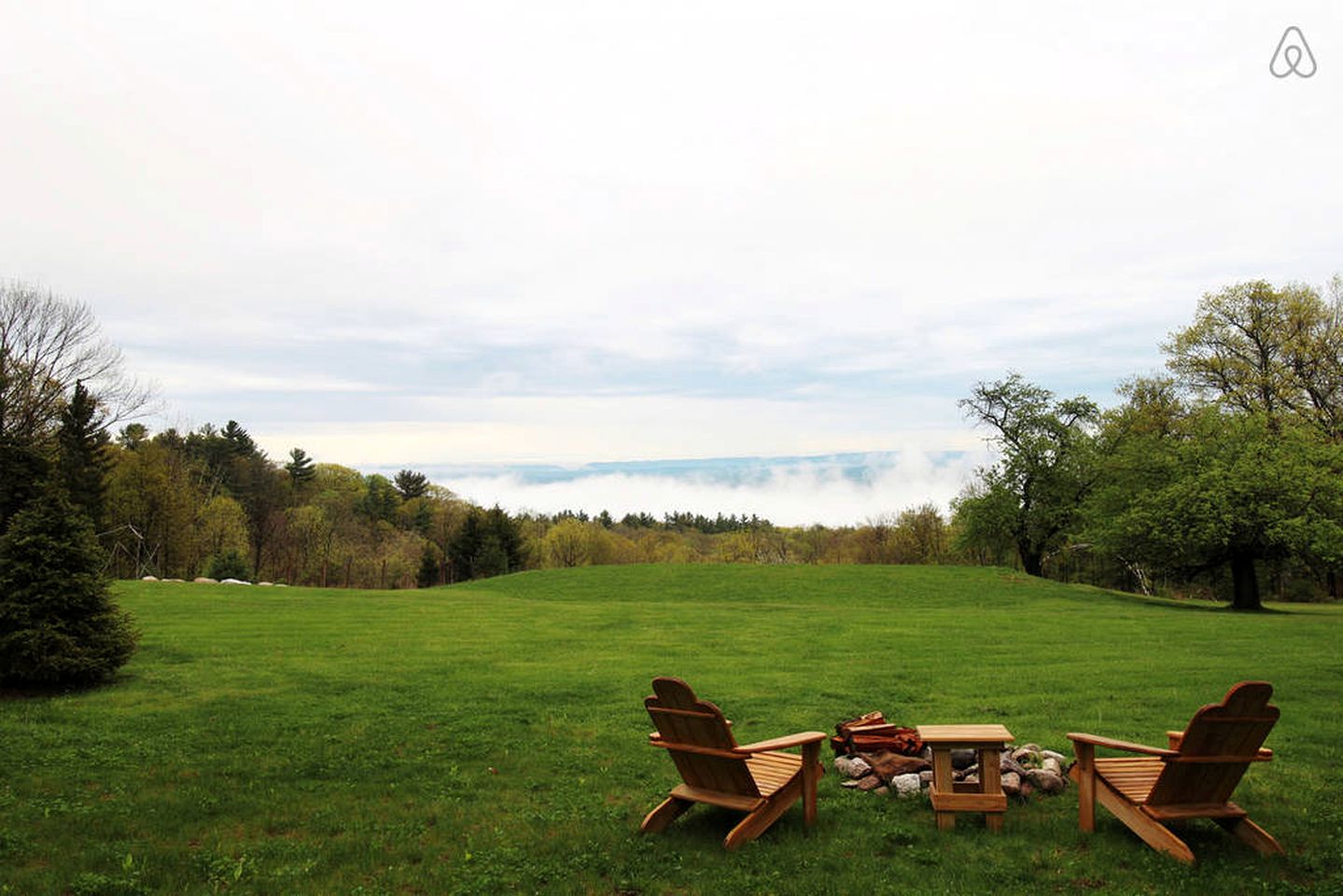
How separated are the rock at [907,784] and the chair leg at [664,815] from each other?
2.07 m

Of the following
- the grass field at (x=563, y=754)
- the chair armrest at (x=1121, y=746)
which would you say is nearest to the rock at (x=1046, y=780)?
the grass field at (x=563, y=754)

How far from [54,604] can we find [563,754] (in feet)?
28.4

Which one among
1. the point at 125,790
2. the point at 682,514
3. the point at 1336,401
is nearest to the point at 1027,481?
the point at 1336,401

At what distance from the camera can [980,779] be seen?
715 cm

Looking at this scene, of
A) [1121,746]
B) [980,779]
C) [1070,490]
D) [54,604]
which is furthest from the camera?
[1070,490]

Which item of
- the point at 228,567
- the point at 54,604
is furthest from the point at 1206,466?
the point at 228,567

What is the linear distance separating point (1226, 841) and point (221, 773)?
915 cm

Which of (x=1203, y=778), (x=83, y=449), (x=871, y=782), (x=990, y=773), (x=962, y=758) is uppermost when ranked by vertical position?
(x=83, y=449)

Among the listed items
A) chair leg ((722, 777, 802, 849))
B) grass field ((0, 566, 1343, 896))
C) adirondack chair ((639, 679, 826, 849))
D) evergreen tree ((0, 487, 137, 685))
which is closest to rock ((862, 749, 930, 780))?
grass field ((0, 566, 1343, 896))

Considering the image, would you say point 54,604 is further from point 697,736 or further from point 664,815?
point 697,736

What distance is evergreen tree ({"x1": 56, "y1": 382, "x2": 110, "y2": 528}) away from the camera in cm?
4341

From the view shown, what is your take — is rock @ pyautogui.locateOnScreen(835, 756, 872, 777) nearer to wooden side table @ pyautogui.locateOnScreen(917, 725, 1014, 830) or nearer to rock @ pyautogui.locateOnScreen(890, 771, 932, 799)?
rock @ pyautogui.locateOnScreen(890, 771, 932, 799)

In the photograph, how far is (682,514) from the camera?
145 metres

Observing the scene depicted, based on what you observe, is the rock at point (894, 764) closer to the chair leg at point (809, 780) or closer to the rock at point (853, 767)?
the rock at point (853, 767)
